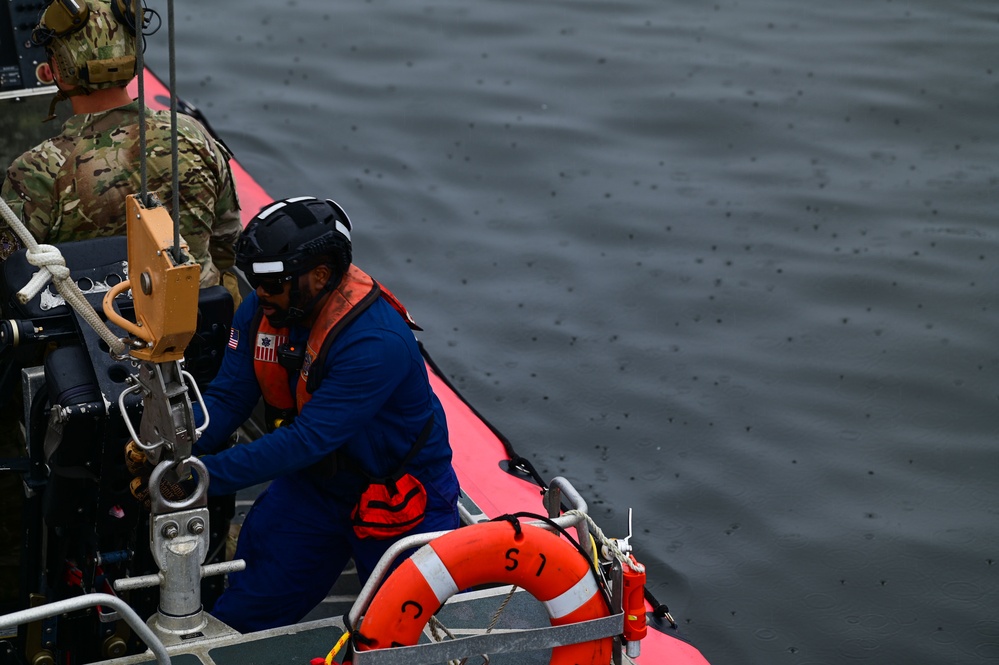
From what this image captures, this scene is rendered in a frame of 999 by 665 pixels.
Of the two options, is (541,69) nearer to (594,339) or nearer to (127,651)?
(594,339)

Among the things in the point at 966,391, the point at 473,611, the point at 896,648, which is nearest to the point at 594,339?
the point at 966,391

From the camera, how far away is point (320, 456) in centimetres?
264

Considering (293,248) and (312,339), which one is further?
(312,339)

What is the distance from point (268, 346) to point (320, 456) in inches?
11.9

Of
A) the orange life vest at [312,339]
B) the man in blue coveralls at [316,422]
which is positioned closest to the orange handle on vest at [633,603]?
the man in blue coveralls at [316,422]

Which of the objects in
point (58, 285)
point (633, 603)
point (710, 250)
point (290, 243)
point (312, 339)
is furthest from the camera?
point (710, 250)

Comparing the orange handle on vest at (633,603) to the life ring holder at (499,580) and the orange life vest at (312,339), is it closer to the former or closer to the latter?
the life ring holder at (499,580)

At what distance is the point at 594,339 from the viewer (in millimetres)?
5922

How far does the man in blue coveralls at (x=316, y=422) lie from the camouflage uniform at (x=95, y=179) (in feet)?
1.76

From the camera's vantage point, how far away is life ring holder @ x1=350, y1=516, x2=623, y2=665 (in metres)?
2.31

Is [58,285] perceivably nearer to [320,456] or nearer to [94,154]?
[320,456]

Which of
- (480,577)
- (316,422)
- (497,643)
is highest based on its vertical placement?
(316,422)

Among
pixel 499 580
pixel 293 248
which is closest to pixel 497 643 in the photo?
pixel 499 580

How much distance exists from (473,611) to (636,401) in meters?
2.82
